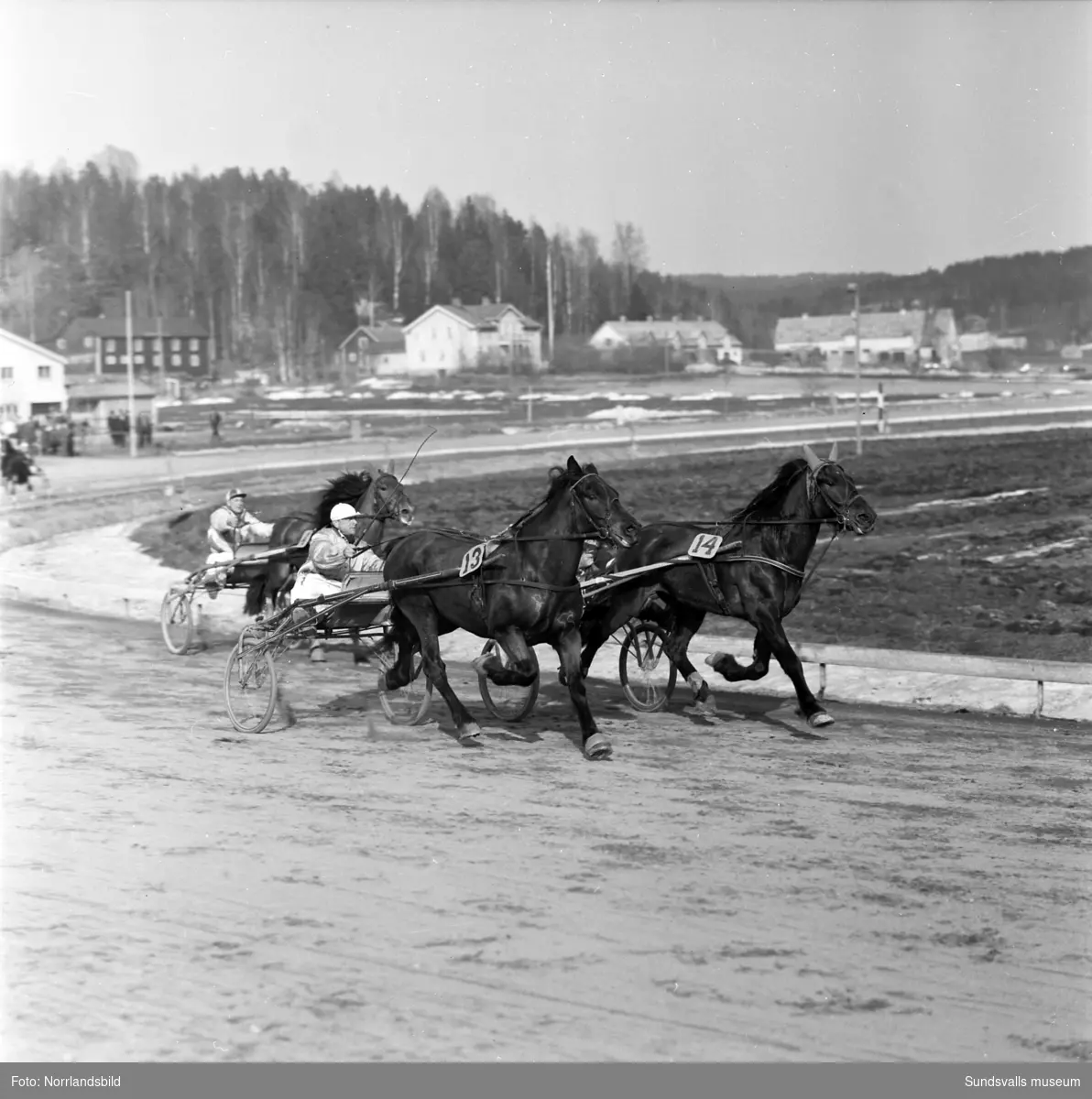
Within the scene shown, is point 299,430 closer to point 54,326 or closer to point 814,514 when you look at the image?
point 54,326

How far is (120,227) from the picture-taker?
291 ft

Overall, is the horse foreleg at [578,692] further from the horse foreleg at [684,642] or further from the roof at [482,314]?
the roof at [482,314]

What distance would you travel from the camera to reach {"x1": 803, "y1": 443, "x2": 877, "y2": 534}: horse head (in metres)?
10.8

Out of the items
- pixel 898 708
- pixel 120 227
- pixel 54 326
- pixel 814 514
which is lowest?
pixel 898 708

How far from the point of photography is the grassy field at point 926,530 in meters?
15.8

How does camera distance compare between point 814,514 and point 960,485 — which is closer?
point 814,514

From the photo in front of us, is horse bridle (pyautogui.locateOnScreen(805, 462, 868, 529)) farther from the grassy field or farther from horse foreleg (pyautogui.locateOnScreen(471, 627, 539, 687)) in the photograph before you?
the grassy field

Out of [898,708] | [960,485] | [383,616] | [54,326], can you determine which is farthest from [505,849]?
[54,326]

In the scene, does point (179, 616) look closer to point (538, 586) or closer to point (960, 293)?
point (538, 586)

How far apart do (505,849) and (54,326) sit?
81.3 metres

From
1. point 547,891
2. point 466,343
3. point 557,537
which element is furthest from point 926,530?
point 466,343

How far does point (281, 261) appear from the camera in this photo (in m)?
83.9

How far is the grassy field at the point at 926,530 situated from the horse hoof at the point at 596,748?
18.2 feet

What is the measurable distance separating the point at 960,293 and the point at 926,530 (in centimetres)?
5655
